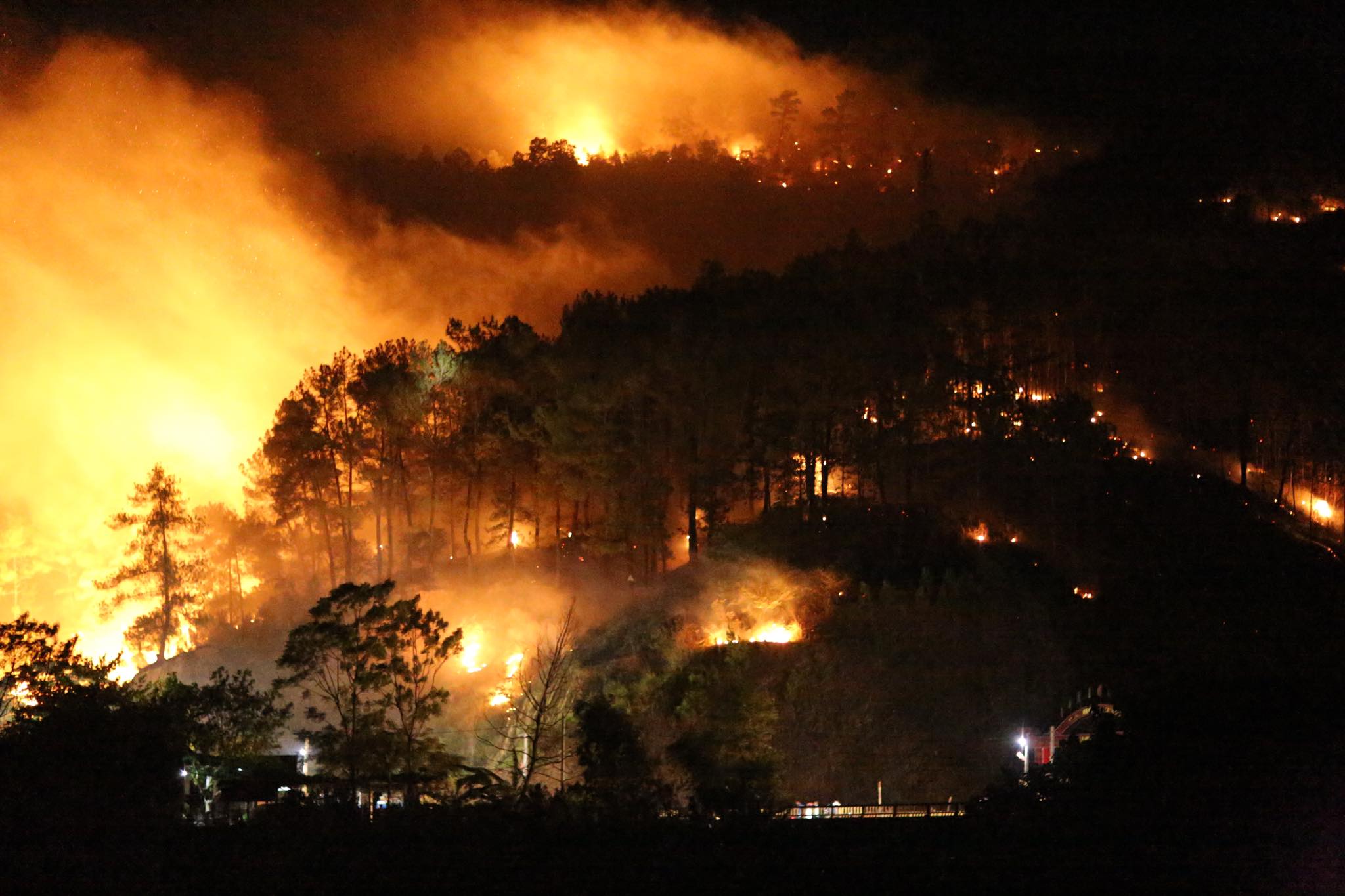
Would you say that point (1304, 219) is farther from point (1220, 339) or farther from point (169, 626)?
point (169, 626)

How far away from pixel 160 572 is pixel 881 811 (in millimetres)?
31403

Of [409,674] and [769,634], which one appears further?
[769,634]

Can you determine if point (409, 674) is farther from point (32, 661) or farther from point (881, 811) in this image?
point (881, 811)

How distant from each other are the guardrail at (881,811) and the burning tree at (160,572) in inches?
1084

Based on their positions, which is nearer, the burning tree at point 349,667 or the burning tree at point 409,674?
the burning tree at point 349,667

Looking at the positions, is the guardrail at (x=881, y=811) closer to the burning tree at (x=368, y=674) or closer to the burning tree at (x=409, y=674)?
the burning tree at (x=409, y=674)

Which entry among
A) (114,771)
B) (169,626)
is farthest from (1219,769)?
(169,626)

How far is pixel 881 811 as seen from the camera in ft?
72.3

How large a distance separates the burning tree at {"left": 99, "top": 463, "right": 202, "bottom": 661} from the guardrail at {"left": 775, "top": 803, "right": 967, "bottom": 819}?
90.3 feet

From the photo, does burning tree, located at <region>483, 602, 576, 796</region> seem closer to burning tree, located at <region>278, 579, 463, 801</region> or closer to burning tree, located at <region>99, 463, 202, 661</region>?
burning tree, located at <region>278, 579, 463, 801</region>

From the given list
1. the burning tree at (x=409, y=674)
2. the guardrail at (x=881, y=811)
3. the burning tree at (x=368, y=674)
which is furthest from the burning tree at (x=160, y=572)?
the guardrail at (x=881, y=811)

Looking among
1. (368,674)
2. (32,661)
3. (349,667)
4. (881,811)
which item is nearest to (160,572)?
(349,667)

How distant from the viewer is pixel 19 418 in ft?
213

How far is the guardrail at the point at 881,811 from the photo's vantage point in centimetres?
1533
